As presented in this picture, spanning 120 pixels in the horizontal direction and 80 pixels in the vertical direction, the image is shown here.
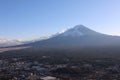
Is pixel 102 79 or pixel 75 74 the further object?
pixel 75 74

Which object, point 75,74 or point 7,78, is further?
point 75,74

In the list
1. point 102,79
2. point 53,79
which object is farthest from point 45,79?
point 102,79

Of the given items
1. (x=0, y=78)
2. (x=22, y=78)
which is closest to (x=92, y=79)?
(x=22, y=78)

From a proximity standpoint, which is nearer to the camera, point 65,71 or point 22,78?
point 22,78

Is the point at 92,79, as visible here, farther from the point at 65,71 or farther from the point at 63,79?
the point at 65,71

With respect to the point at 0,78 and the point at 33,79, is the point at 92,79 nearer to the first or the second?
the point at 33,79

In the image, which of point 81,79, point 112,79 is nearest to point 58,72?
point 81,79

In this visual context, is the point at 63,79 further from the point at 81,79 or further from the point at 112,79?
the point at 112,79

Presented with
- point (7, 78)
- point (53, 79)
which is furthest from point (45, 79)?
point (7, 78)
